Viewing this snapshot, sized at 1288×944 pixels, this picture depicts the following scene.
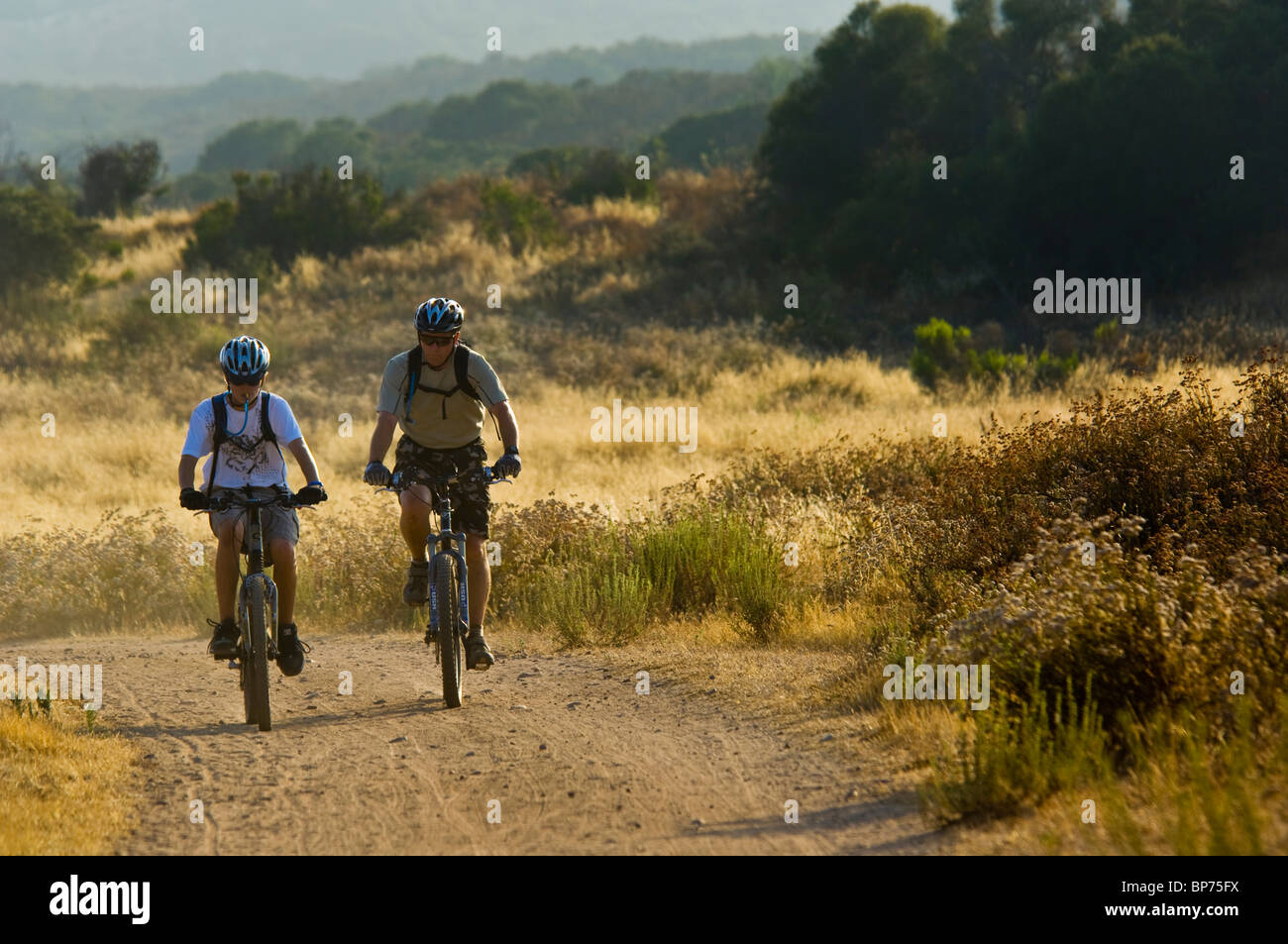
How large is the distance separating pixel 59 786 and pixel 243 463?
1.82 m

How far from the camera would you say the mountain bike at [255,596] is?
700 cm

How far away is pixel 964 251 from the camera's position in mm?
31141

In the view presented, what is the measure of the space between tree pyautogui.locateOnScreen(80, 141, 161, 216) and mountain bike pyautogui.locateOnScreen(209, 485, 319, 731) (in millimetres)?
46250

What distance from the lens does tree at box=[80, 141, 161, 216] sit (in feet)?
163

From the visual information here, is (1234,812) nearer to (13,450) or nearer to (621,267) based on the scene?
(13,450)

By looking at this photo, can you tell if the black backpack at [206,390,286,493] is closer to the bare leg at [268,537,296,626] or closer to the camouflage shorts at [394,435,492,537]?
the bare leg at [268,537,296,626]

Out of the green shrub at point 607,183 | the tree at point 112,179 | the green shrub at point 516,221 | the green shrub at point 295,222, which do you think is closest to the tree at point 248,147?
the tree at point 112,179

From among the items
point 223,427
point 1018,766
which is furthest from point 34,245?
point 1018,766

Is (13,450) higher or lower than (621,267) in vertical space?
lower

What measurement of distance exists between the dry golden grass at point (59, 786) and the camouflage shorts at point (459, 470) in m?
2.04

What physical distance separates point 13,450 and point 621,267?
1709cm

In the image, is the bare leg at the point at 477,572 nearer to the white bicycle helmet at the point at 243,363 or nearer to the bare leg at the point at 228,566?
the bare leg at the point at 228,566

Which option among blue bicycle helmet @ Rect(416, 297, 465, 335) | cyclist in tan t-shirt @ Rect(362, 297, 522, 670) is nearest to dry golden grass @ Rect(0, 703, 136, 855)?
cyclist in tan t-shirt @ Rect(362, 297, 522, 670)

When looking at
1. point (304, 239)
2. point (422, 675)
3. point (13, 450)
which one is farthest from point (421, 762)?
point (304, 239)
